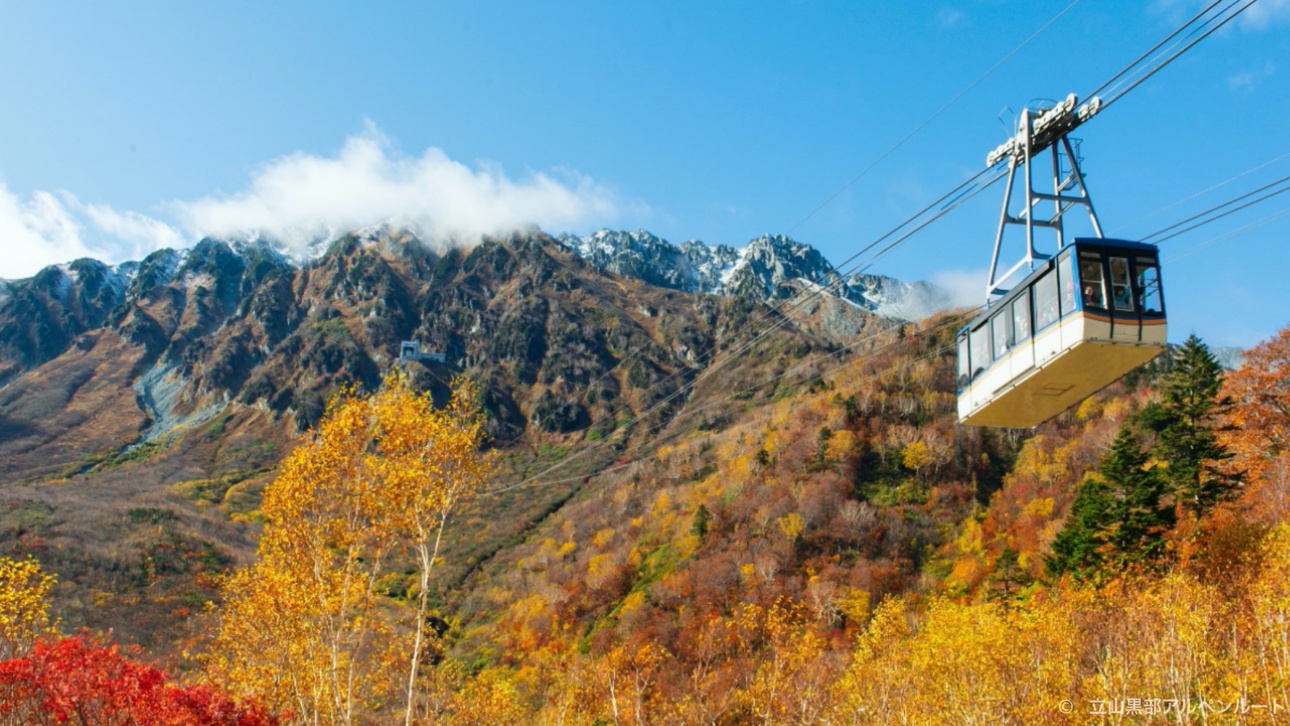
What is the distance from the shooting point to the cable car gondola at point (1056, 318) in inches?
741

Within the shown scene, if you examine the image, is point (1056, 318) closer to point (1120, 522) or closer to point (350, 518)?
point (350, 518)

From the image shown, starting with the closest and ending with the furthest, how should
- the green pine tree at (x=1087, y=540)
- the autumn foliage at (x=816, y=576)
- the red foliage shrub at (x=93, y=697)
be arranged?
1. the red foliage shrub at (x=93, y=697)
2. the autumn foliage at (x=816, y=576)
3. the green pine tree at (x=1087, y=540)

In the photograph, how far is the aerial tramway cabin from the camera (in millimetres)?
18719

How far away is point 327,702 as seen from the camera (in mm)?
25594

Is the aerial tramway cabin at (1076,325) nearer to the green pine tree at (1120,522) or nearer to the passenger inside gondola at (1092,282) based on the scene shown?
the passenger inside gondola at (1092,282)

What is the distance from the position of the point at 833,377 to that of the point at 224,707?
10808 centimetres

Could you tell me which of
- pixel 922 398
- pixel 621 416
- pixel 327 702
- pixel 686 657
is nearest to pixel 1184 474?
pixel 686 657

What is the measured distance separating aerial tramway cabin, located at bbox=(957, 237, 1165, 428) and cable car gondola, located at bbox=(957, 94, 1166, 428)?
23 mm

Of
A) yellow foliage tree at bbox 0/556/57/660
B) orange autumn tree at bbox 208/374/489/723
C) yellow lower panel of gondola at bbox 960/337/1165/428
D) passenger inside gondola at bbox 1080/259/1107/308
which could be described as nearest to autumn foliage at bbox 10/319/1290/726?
orange autumn tree at bbox 208/374/489/723

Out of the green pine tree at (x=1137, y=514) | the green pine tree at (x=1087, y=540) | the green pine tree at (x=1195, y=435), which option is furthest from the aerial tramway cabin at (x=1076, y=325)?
the green pine tree at (x=1195, y=435)

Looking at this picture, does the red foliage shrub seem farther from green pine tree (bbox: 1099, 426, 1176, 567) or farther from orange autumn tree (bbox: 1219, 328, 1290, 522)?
orange autumn tree (bbox: 1219, 328, 1290, 522)

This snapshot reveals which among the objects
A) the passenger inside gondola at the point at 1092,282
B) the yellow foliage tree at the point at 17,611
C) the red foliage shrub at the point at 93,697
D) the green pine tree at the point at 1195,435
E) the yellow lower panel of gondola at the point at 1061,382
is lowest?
the red foliage shrub at the point at 93,697

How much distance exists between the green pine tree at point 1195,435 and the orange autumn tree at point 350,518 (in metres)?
39.5

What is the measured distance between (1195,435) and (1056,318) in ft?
119
